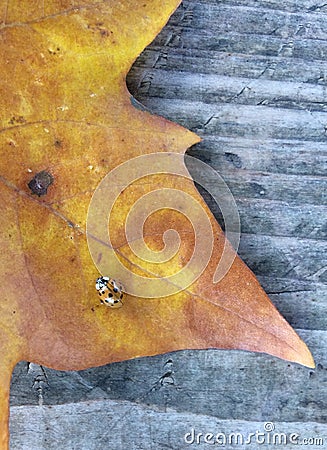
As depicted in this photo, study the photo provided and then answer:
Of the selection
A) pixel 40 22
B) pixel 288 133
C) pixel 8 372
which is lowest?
pixel 8 372

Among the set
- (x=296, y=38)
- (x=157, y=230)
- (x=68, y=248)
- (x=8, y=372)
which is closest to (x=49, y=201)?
(x=68, y=248)

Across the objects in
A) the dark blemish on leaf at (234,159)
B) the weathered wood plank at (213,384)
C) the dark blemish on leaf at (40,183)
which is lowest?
the weathered wood plank at (213,384)

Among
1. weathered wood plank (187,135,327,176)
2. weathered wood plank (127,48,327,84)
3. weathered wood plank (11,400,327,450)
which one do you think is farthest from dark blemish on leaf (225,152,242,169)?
weathered wood plank (11,400,327,450)

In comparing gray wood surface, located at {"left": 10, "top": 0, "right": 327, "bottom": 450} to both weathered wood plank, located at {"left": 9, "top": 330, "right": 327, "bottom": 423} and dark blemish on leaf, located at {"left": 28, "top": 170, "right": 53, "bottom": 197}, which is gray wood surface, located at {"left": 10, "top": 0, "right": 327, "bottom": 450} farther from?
dark blemish on leaf, located at {"left": 28, "top": 170, "right": 53, "bottom": 197}

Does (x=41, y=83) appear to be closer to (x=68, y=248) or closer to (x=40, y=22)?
(x=40, y=22)

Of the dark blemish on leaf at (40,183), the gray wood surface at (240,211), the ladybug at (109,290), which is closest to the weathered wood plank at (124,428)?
the gray wood surface at (240,211)

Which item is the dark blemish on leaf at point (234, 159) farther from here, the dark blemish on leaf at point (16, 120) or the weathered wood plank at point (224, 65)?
the dark blemish on leaf at point (16, 120)
